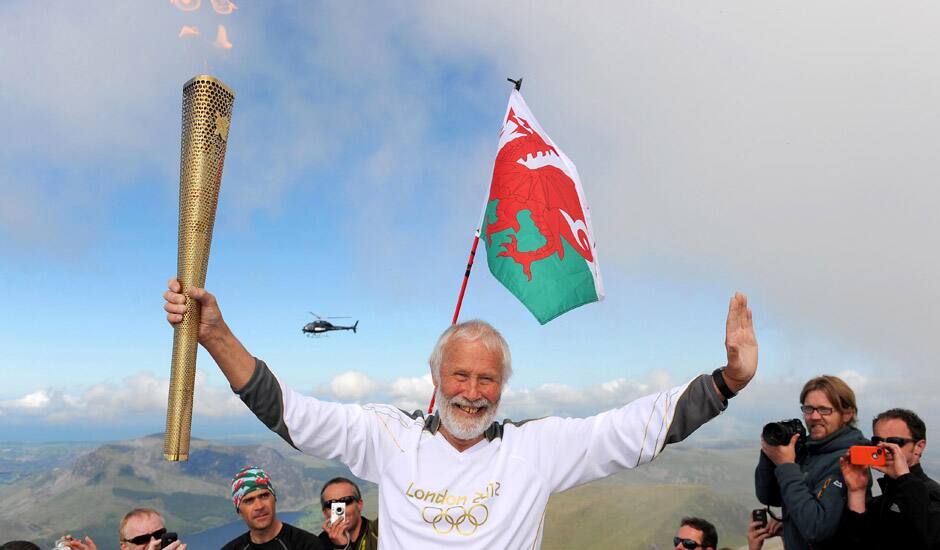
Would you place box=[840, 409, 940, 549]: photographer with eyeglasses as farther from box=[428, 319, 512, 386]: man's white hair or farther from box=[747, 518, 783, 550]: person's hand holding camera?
box=[428, 319, 512, 386]: man's white hair

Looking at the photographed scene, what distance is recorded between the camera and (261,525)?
6.51 metres

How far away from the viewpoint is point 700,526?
6.45 m

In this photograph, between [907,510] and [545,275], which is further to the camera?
[545,275]

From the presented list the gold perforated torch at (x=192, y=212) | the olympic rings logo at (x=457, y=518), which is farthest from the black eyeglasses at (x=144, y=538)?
the olympic rings logo at (x=457, y=518)

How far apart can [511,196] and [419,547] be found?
6.19 metres

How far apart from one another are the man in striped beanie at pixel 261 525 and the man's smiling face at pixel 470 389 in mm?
3400

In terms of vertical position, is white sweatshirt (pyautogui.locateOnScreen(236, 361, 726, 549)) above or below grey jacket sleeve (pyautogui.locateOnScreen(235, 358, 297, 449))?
below

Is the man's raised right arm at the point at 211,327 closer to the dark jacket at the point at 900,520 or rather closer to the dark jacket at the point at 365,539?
the dark jacket at the point at 365,539

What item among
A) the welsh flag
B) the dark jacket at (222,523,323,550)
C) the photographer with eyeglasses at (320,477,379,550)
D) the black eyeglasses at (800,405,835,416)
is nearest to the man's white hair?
the photographer with eyeglasses at (320,477,379,550)

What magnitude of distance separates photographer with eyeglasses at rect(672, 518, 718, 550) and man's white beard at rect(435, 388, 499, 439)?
11.4 feet

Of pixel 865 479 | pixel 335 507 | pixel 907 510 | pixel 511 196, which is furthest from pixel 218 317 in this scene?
pixel 511 196

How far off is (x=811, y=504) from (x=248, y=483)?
17.0 feet

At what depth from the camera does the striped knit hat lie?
662 cm

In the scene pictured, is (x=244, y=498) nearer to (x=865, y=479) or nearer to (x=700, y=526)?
(x=700, y=526)
